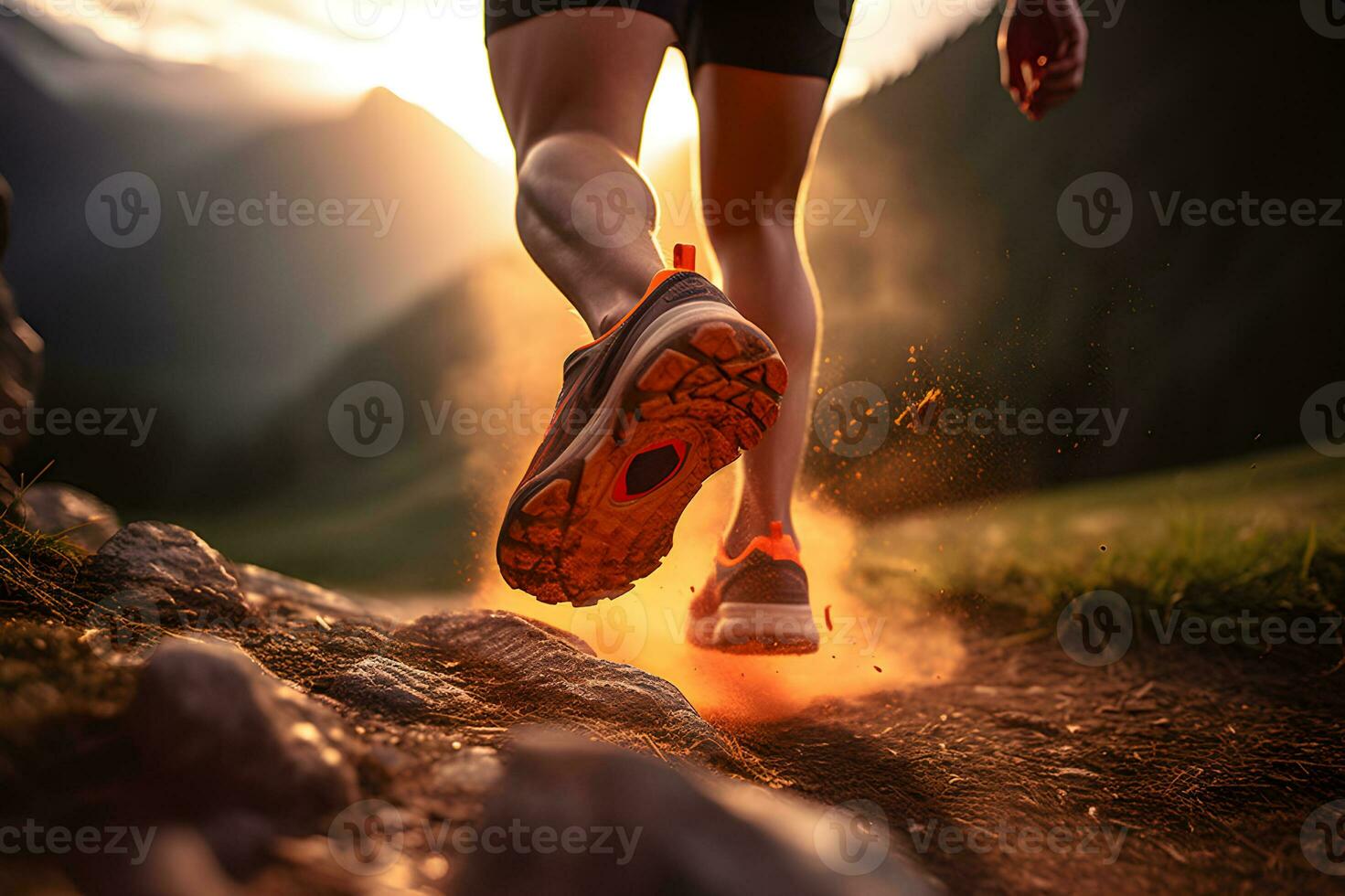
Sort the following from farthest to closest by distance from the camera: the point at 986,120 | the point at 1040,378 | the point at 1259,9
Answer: the point at 986,120
the point at 1259,9
the point at 1040,378

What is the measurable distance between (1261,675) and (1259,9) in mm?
3114

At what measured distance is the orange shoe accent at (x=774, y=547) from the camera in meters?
1.56

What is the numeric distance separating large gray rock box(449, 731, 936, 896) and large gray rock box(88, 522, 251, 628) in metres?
0.76

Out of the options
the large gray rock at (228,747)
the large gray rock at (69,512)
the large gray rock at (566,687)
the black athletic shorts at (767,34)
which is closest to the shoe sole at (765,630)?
the large gray rock at (566,687)

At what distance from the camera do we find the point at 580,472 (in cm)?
104

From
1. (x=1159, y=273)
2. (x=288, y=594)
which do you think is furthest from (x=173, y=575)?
(x=1159, y=273)

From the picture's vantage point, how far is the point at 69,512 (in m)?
2.35

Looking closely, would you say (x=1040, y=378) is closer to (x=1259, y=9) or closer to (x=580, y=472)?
(x=1259, y=9)

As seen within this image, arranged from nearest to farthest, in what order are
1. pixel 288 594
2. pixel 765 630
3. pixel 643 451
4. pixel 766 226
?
pixel 643 451 < pixel 765 630 < pixel 766 226 < pixel 288 594

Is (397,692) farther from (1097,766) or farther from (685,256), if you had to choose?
(1097,766)

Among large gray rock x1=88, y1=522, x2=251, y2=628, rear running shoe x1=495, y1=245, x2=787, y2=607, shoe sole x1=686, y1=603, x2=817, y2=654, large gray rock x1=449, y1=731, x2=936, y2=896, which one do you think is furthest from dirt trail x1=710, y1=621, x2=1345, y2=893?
large gray rock x1=88, y1=522, x2=251, y2=628

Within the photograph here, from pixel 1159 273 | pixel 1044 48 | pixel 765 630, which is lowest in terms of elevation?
pixel 765 630

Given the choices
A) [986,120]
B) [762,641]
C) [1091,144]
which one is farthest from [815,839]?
[986,120]

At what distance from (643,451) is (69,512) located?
Answer: 2.15 metres
